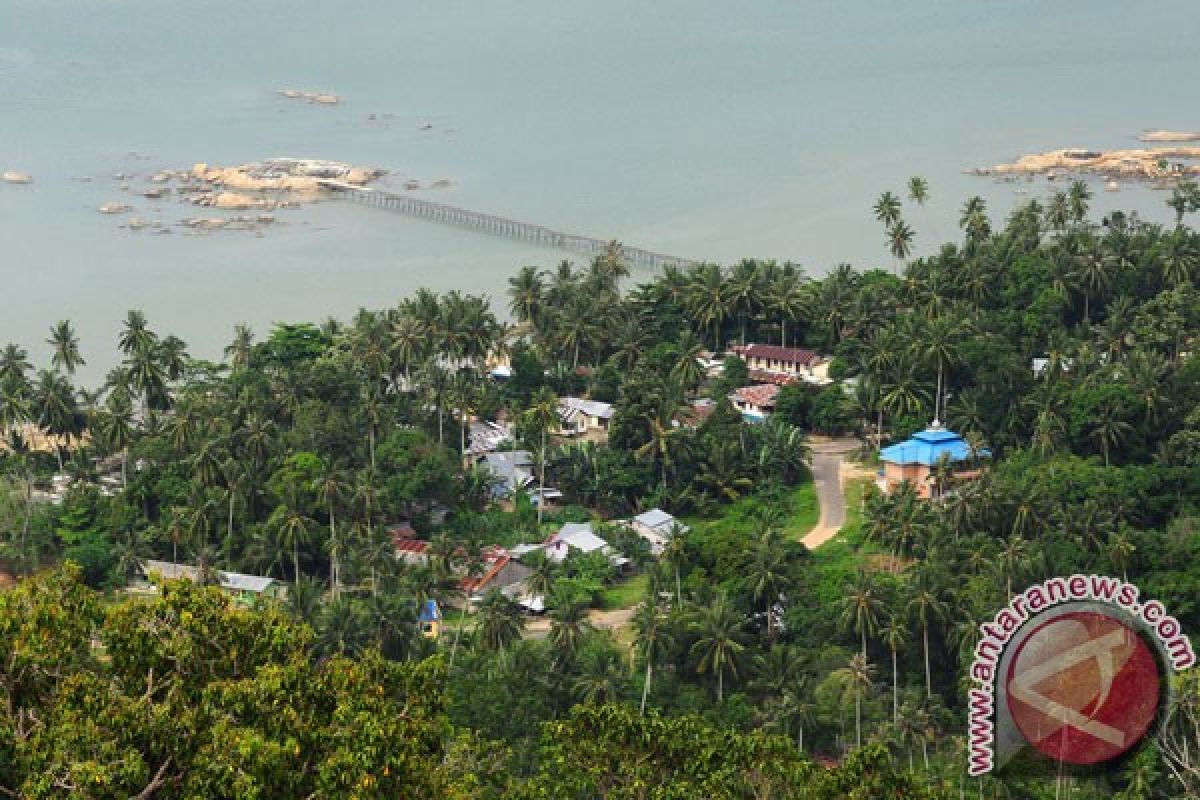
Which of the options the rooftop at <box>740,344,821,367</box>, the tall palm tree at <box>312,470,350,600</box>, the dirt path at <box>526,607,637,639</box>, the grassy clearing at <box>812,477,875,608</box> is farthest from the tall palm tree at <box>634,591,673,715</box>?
the rooftop at <box>740,344,821,367</box>

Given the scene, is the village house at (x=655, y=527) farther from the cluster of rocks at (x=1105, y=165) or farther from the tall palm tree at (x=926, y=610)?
the cluster of rocks at (x=1105, y=165)

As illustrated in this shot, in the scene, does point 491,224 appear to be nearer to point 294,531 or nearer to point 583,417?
point 583,417

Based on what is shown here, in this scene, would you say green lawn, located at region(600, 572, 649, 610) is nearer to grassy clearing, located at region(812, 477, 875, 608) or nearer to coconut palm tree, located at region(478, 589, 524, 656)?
grassy clearing, located at region(812, 477, 875, 608)

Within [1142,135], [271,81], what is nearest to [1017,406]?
[1142,135]

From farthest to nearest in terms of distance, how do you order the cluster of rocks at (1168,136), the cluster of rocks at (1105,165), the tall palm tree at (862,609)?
1. the cluster of rocks at (1168,136)
2. the cluster of rocks at (1105,165)
3. the tall palm tree at (862,609)

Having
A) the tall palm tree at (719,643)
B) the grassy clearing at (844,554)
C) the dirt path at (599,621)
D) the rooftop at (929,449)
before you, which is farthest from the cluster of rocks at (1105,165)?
the tall palm tree at (719,643)

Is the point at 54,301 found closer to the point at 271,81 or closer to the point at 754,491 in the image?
the point at 754,491

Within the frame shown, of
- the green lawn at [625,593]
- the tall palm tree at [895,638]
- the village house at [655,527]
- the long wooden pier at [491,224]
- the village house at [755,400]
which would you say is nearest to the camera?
the tall palm tree at [895,638]

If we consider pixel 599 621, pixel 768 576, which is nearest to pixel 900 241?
pixel 599 621
